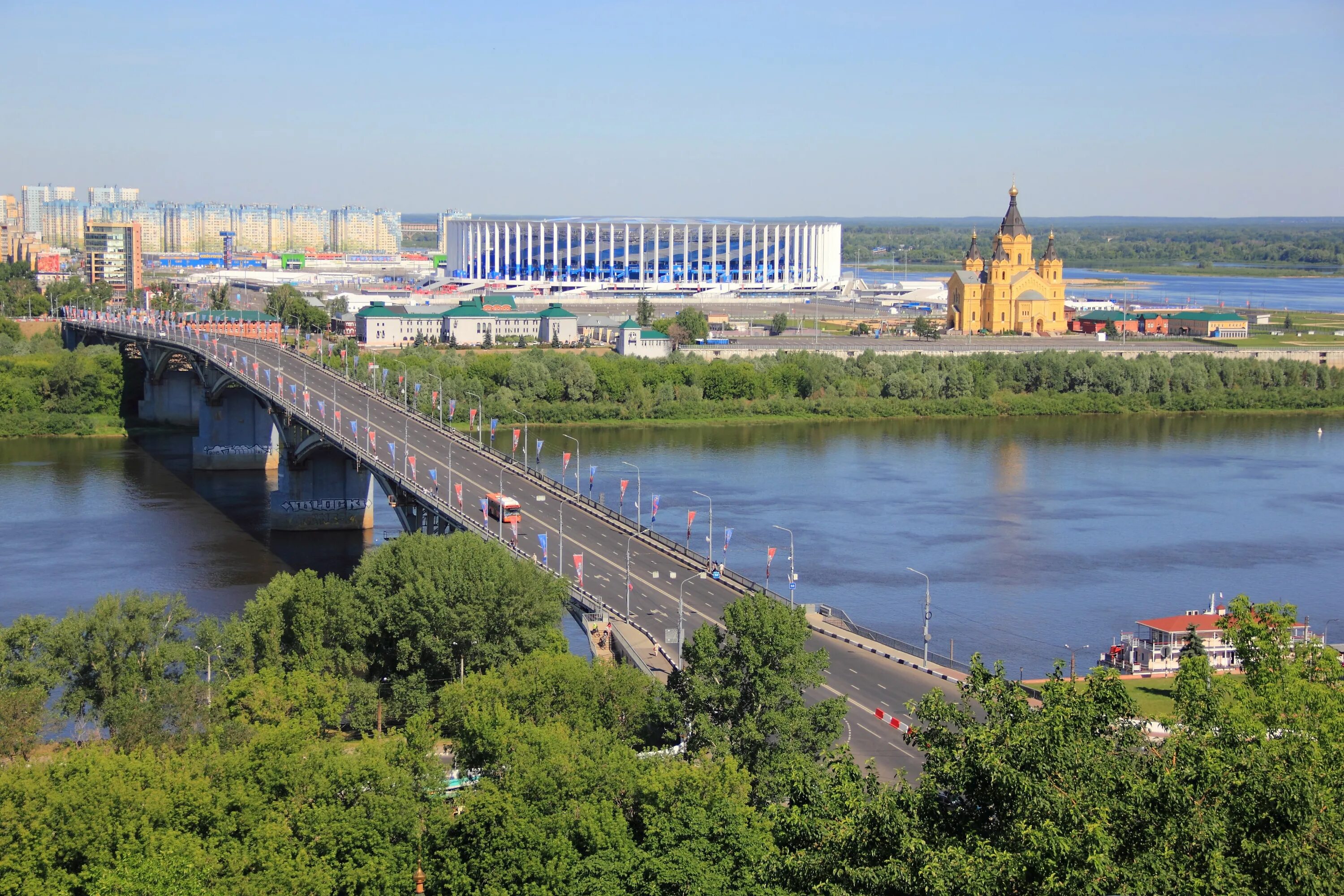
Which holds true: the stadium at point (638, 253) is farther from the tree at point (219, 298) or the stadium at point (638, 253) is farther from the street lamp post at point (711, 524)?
the street lamp post at point (711, 524)

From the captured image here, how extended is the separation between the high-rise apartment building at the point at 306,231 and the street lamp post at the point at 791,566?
16351 centimetres

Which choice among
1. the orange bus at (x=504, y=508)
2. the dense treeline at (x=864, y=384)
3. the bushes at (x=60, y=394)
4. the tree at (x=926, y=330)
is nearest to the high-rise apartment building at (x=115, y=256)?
the bushes at (x=60, y=394)

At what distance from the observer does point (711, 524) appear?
28594 millimetres

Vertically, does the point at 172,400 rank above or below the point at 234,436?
above

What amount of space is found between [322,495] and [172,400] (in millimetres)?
21451

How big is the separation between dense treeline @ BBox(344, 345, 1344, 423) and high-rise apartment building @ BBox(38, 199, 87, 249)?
12939 centimetres

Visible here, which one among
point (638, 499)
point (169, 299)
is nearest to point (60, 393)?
point (169, 299)

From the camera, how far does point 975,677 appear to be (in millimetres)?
14352

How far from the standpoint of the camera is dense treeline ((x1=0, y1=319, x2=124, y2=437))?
55.2 metres

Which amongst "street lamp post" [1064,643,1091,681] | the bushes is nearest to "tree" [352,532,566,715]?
"street lamp post" [1064,643,1091,681]

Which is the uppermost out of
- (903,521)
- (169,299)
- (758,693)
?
(169,299)

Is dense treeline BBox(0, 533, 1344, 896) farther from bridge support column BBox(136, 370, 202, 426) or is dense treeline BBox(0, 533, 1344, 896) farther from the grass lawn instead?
bridge support column BBox(136, 370, 202, 426)

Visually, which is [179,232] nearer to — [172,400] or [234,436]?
[172,400]

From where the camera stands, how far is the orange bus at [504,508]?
29734mm
